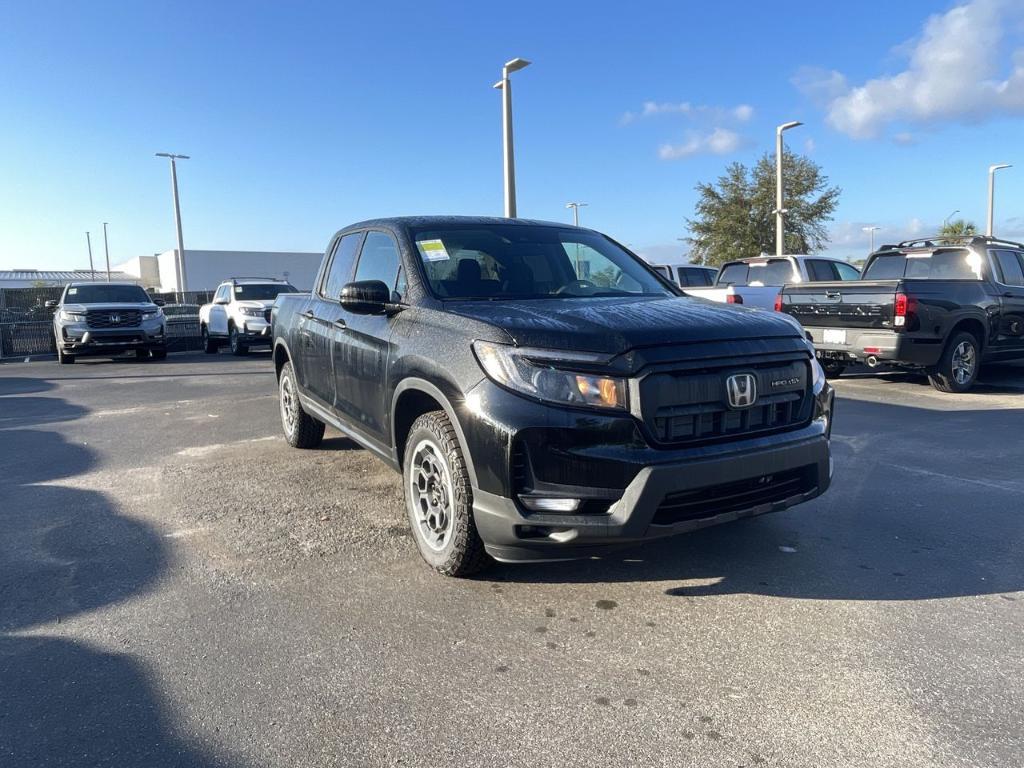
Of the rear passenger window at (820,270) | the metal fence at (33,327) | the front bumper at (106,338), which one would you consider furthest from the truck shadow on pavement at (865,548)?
the metal fence at (33,327)

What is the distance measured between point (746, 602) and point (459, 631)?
4.36ft

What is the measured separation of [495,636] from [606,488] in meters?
0.79

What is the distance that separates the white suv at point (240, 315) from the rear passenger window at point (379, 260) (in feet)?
37.3

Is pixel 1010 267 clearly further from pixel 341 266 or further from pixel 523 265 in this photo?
pixel 341 266

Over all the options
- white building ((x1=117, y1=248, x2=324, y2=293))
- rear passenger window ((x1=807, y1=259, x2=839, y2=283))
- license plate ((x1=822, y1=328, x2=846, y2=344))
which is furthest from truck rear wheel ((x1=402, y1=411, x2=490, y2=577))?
white building ((x1=117, y1=248, x2=324, y2=293))

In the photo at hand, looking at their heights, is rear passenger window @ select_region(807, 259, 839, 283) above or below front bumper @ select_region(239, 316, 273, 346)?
above

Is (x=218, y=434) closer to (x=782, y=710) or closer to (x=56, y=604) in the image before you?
(x=56, y=604)

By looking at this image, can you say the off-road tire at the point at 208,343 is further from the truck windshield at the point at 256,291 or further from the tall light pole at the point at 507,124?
the tall light pole at the point at 507,124

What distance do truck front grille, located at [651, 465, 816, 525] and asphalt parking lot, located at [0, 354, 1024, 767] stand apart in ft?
1.57

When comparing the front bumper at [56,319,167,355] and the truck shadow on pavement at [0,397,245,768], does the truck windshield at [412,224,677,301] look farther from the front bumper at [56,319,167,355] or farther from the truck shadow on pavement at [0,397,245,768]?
the front bumper at [56,319,167,355]

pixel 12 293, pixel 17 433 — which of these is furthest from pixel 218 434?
pixel 12 293

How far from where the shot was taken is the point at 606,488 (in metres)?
2.99

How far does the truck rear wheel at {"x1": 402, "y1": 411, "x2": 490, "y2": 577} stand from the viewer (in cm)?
336

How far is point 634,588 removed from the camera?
354 cm
